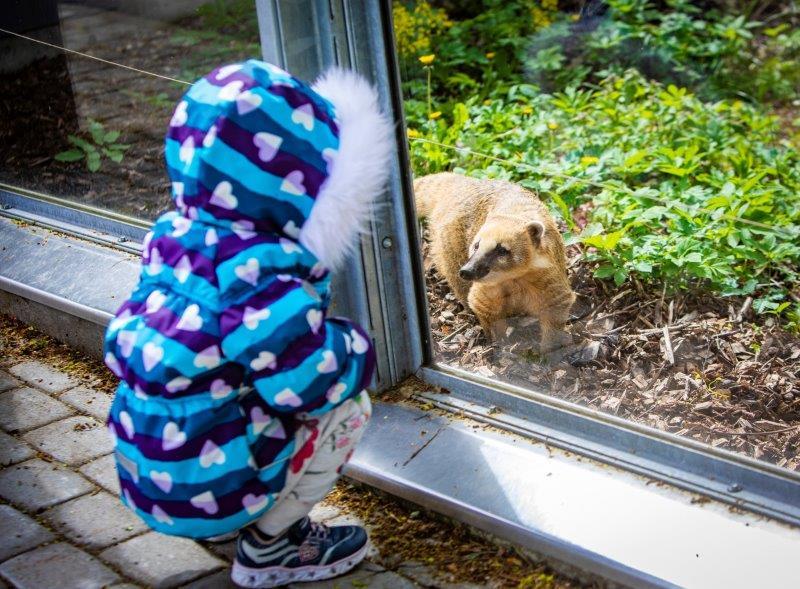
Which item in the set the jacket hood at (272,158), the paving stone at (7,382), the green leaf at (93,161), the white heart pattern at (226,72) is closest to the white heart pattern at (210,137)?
the jacket hood at (272,158)

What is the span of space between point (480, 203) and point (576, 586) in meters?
1.50

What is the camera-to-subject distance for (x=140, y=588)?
2.62 meters

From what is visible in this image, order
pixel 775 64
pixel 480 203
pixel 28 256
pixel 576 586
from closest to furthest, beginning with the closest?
pixel 576 586, pixel 480 203, pixel 28 256, pixel 775 64

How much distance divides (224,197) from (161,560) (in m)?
1.13

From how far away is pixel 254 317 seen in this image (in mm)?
2139

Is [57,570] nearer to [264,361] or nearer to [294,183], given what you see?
[264,361]

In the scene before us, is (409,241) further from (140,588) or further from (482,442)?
(140,588)

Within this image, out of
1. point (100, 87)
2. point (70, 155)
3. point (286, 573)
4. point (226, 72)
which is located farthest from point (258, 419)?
point (70, 155)

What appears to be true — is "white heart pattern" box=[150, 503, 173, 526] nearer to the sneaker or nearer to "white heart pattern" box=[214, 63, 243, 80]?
the sneaker

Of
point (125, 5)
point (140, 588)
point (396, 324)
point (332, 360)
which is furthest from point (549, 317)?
point (125, 5)

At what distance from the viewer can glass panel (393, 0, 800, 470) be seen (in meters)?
3.15

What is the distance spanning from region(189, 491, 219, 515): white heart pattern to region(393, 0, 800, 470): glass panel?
1245 millimetres

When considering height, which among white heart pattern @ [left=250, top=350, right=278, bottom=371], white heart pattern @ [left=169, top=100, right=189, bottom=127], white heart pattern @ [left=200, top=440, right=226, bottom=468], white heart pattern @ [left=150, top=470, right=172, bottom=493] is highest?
white heart pattern @ [left=169, top=100, right=189, bottom=127]

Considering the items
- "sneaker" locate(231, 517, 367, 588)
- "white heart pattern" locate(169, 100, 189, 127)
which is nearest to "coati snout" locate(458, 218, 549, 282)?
"sneaker" locate(231, 517, 367, 588)
